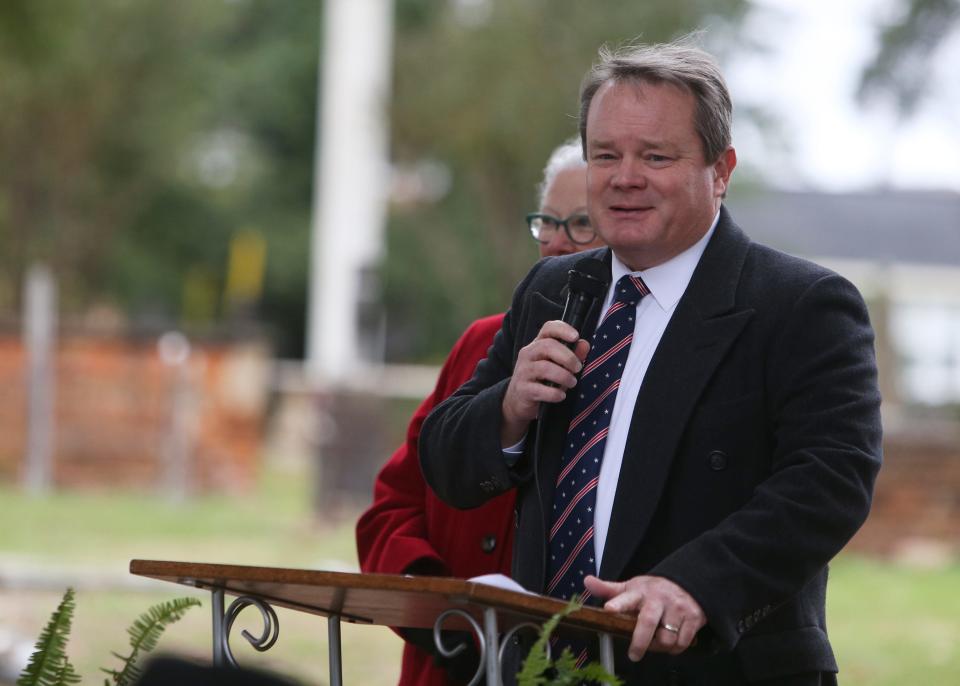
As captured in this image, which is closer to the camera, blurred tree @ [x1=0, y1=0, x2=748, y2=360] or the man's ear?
the man's ear

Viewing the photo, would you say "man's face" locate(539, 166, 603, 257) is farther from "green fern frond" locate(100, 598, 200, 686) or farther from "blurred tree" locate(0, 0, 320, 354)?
"blurred tree" locate(0, 0, 320, 354)

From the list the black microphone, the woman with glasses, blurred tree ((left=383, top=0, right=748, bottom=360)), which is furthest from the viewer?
blurred tree ((left=383, top=0, right=748, bottom=360))

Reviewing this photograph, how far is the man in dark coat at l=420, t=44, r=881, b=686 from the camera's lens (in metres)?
2.68

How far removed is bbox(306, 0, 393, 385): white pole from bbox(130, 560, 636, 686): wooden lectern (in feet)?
79.3

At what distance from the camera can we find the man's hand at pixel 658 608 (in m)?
2.55

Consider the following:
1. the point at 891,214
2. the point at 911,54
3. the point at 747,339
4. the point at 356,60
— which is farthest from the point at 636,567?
the point at 891,214

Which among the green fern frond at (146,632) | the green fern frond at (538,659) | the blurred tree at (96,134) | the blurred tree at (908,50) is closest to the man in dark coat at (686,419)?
the green fern frond at (538,659)

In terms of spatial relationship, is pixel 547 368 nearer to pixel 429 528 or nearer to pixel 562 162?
pixel 429 528

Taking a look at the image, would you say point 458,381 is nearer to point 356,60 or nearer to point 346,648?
point 346,648

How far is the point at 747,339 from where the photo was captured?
9.48 ft

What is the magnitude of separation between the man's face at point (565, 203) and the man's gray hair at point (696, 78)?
915 millimetres

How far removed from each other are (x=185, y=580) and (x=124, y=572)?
963 cm

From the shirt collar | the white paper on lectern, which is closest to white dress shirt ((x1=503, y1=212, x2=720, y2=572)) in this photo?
the shirt collar

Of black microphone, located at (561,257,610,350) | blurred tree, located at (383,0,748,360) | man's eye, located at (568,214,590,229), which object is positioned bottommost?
black microphone, located at (561,257,610,350)
